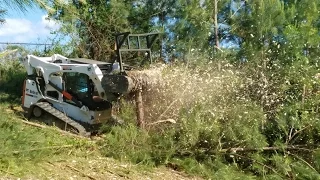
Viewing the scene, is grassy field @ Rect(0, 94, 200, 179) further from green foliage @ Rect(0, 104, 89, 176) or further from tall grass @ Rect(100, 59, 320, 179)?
tall grass @ Rect(100, 59, 320, 179)

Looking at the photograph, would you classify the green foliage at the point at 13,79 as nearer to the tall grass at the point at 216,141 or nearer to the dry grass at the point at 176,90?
the dry grass at the point at 176,90

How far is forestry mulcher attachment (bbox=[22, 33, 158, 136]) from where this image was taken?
29.1 ft

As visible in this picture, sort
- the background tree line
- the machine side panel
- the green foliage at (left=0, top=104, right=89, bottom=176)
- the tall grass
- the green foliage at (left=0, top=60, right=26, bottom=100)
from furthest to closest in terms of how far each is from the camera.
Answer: the green foliage at (left=0, top=60, right=26, bottom=100) < the machine side panel < the background tree line < the tall grass < the green foliage at (left=0, top=104, right=89, bottom=176)

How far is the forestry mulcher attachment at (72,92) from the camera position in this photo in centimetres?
888

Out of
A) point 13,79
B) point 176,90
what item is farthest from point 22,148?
point 13,79

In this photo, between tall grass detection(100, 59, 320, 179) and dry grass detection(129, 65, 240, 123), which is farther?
dry grass detection(129, 65, 240, 123)

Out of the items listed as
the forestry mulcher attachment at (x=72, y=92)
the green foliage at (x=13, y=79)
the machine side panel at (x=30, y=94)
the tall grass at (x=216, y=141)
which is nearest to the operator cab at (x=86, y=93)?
the forestry mulcher attachment at (x=72, y=92)

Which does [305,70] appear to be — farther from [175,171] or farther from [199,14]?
[199,14]

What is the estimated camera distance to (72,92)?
9516 millimetres

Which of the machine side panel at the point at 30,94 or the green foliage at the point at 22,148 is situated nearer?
the green foliage at the point at 22,148

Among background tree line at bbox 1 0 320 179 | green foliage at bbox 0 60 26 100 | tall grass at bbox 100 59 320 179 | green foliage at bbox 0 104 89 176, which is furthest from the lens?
green foliage at bbox 0 60 26 100

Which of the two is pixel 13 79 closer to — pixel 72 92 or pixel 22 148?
pixel 72 92

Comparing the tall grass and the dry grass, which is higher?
the dry grass

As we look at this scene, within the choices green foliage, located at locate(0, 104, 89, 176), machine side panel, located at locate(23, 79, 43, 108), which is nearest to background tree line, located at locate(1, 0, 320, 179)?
green foliage, located at locate(0, 104, 89, 176)
